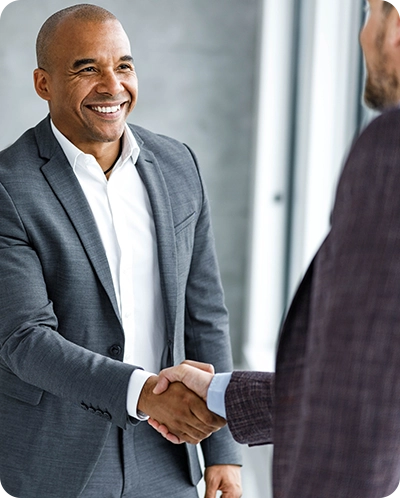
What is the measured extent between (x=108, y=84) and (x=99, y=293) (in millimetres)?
478

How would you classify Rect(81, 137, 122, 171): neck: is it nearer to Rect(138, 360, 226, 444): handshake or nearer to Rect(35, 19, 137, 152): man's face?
Rect(35, 19, 137, 152): man's face

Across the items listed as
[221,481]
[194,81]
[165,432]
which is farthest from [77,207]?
[194,81]

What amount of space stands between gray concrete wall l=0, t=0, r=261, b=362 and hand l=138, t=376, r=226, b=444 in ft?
9.12

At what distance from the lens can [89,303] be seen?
60.3 inches

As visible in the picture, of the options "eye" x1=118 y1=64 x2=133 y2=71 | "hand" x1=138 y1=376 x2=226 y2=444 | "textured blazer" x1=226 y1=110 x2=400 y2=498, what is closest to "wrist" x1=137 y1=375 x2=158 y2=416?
"hand" x1=138 y1=376 x2=226 y2=444

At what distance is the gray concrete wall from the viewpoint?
410 cm

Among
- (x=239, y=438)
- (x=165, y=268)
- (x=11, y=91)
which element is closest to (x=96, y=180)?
(x=165, y=268)

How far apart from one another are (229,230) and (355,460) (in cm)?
355

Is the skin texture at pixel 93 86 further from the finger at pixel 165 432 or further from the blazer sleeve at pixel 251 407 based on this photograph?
the blazer sleeve at pixel 251 407

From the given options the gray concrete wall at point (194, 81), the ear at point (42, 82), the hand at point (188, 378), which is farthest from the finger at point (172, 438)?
the gray concrete wall at point (194, 81)

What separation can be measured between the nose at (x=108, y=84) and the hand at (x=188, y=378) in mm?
631

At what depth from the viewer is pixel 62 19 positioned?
1655mm

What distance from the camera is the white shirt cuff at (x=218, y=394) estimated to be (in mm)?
1485

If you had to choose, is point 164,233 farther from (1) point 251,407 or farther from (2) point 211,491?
(2) point 211,491
